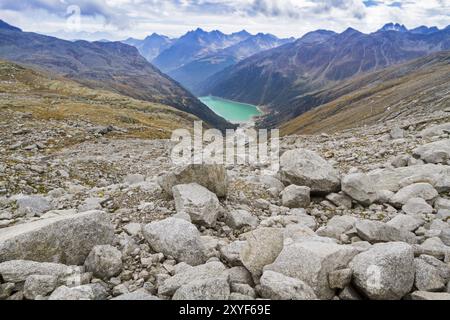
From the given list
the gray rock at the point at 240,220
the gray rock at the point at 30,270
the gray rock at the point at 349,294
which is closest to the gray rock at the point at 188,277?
the gray rock at the point at 30,270

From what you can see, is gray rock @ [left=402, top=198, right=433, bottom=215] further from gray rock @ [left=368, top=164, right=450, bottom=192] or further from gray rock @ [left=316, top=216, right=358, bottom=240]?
gray rock @ [left=316, top=216, right=358, bottom=240]

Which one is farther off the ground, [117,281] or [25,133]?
[25,133]

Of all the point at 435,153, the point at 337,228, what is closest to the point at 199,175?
the point at 337,228

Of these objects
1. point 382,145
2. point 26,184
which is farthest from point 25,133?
point 382,145

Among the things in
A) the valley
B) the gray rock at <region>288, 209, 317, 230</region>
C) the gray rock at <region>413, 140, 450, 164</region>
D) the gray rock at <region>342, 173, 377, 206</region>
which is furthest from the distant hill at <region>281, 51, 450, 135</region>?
the gray rock at <region>288, 209, 317, 230</region>

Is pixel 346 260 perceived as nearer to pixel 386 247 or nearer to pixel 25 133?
pixel 386 247
